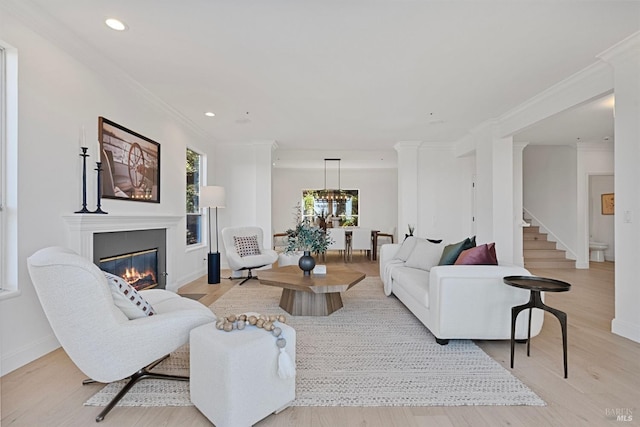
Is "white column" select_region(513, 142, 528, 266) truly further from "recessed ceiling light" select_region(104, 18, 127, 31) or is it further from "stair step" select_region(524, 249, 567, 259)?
"recessed ceiling light" select_region(104, 18, 127, 31)

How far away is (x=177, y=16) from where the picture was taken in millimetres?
2395

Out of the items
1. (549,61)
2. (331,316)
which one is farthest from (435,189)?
(331,316)

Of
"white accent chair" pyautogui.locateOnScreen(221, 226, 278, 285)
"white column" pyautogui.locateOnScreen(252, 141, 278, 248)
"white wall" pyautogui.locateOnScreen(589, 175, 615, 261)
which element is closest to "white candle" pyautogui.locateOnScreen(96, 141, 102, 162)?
"white accent chair" pyautogui.locateOnScreen(221, 226, 278, 285)

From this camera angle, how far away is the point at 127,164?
355cm

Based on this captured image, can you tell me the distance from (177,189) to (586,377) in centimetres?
490

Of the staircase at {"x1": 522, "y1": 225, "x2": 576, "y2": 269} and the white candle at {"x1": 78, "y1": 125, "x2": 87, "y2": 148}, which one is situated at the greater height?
the white candle at {"x1": 78, "y1": 125, "x2": 87, "y2": 148}

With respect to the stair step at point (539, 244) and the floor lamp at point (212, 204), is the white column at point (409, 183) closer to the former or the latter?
the stair step at point (539, 244)

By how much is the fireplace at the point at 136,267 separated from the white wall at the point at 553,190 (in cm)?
749

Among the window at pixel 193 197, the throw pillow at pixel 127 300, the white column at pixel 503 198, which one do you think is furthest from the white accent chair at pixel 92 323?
the white column at pixel 503 198

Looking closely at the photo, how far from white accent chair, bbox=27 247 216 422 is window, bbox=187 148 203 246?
3.73 meters

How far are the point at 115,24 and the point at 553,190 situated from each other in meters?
8.05

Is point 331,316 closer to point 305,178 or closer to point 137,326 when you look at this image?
point 137,326

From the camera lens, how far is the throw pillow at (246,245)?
5277mm

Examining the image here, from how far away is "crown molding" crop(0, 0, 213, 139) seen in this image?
7.44 ft
